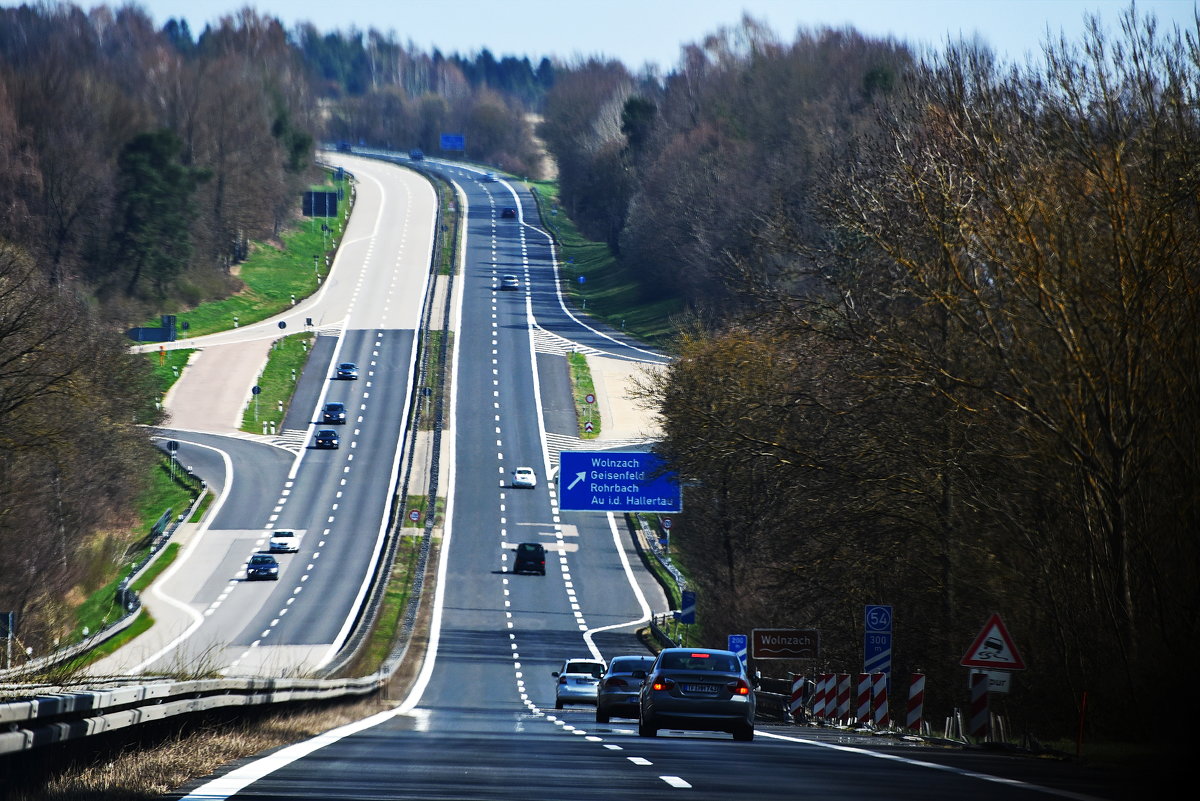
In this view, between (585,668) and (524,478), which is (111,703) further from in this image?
(524,478)

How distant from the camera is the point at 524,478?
93812mm

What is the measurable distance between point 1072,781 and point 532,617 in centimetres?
5860

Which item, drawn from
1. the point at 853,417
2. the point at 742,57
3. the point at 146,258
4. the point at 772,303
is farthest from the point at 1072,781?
the point at 742,57

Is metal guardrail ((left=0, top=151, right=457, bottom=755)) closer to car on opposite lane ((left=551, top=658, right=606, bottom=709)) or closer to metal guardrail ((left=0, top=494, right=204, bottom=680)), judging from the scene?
car on opposite lane ((left=551, top=658, right=606, bottom=709))

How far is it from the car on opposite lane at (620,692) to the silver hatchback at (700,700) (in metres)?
5.88

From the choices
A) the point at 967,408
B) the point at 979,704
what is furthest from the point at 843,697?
the point at 979,704

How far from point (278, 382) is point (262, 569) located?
123 feet

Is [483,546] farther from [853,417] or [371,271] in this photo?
[371,271]

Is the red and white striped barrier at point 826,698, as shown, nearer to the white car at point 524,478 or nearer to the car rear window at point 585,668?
the car rear window at point 585,668

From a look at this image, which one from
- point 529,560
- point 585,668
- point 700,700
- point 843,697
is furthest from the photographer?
point 529,560

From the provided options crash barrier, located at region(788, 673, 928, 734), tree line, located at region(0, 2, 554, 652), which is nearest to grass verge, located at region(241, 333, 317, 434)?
tree line, located at region(0, 2, 554, 652)

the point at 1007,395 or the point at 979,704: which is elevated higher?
the point at 1007,395

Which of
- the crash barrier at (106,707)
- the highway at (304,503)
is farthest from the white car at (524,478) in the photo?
the crash barrier at (106,707)

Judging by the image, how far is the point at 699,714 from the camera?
22.2m
